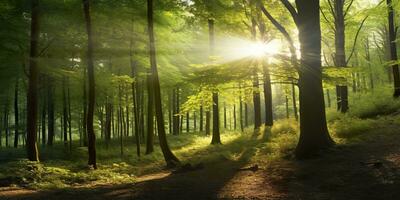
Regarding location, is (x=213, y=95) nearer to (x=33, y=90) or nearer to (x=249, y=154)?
(x=249, y=154)

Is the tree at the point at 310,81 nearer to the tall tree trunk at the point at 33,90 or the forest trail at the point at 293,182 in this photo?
the forest trail at the point at 293,182

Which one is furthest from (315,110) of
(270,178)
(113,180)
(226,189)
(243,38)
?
(243,38)

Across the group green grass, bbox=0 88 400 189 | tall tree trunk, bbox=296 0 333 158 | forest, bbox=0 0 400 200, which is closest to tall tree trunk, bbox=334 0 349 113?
forest, bbox=0 0 400 200

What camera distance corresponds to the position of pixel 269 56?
14.0 m

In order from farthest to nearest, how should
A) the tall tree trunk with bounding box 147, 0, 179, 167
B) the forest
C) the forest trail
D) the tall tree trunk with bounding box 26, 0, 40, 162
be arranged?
the tall tree trunk with bounding box 26, 0, 40, 162, the tall tree trunk with bounding box 147, 0, 179, 167, the forest, the forest trail

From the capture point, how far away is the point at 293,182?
30.3 ft

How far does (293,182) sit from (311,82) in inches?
184

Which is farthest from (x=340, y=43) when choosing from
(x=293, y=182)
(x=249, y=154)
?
(x=293, y=182)

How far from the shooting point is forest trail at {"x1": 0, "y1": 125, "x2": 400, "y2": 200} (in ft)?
26.2

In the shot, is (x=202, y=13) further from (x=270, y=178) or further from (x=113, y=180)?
(x=270, y=178)

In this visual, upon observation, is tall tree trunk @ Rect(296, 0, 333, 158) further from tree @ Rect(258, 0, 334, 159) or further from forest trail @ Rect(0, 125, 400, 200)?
forest trail @ Rect(0, 125, 400, 200)

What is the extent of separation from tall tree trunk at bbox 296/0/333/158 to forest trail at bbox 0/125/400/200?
2.63 feet

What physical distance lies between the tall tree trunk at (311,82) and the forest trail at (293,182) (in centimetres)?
80

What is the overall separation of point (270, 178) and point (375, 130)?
666cm
